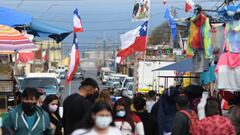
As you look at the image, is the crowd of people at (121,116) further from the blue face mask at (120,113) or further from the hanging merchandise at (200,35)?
the hanging merchandise at (200,35)

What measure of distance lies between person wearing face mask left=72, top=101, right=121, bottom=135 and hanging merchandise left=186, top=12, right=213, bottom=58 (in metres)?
6.26

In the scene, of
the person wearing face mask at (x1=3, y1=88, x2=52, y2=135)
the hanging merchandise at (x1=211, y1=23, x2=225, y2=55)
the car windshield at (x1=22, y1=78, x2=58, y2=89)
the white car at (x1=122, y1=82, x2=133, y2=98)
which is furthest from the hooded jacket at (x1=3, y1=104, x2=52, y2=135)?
the car windshield at (x1=22, y1=78, x2=58, y2=89)

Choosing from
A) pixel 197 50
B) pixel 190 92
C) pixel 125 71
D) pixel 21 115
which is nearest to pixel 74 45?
pixel 197 50

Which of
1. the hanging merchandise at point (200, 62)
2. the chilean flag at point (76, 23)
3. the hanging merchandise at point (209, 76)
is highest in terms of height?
the chilean flag at point (76, 23)

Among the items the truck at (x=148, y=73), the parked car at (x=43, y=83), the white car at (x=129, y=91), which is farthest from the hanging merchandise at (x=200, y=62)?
the truck at (x=148, y=73)

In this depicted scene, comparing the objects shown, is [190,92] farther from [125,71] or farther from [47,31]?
[125,71]

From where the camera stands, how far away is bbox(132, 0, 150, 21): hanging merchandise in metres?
25.8

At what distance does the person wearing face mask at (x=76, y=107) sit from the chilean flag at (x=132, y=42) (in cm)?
1154

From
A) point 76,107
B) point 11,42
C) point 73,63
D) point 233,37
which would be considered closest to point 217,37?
point 233,37

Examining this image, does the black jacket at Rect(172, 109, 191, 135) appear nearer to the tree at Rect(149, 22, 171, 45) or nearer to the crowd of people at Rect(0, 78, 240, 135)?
the crowd of people at Rect(0, 78, 240, 135)

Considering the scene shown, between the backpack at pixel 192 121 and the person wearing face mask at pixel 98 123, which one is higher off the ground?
the person wearing face mask at pixel 98 123

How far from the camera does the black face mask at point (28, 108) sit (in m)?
9.05

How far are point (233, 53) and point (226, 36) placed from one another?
1.41 ft

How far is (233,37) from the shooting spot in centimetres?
1134
